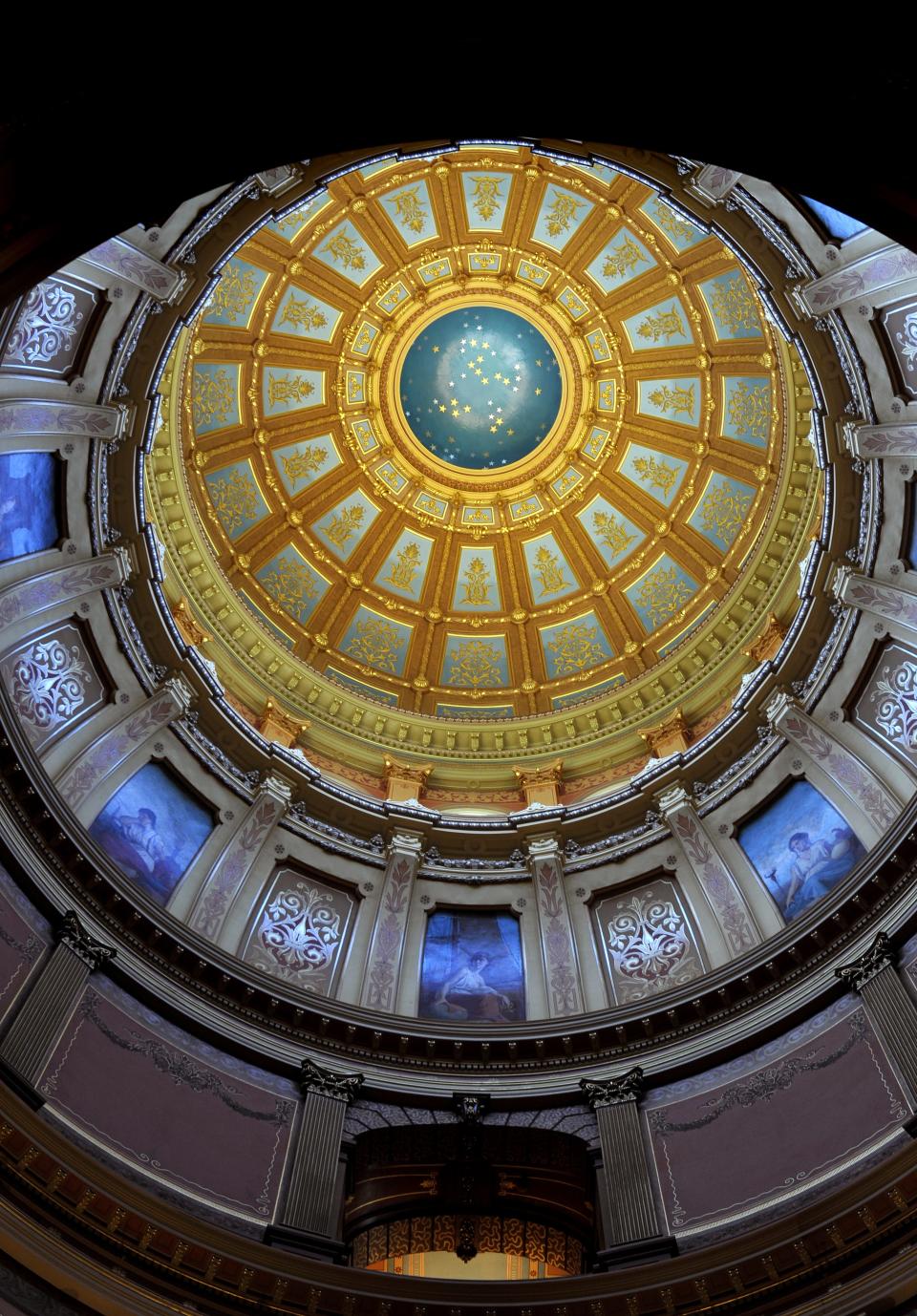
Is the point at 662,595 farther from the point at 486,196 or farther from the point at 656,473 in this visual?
the point at 486,196

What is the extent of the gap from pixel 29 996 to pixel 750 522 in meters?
19.6

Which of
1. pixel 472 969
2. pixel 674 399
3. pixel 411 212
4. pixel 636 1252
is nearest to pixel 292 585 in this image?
pixel 411 212

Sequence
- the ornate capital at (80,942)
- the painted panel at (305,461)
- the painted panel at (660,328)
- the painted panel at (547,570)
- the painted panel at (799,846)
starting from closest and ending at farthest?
the ornate capital at (80,942) < the painted panel at (799,846) < the painted panel at (660,328) < the painted panel at (305,461) < the painted panel at (547,570)

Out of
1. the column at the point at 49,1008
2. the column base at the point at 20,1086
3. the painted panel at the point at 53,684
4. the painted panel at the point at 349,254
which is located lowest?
the column base at the point at 20,1086

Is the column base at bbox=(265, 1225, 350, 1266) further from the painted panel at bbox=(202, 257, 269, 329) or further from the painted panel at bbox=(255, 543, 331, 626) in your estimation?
the painted panel at bbox=(202, 257, 269, 329)

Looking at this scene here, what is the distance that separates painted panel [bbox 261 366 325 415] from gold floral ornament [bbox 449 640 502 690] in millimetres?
8115

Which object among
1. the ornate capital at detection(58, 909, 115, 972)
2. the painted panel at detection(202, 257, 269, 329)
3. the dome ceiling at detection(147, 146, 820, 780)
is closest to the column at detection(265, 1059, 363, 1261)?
the ornate capital at detection(58, 909, 115, 972)

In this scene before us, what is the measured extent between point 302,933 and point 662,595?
13878 mm

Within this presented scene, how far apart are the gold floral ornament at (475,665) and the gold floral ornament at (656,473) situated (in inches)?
254

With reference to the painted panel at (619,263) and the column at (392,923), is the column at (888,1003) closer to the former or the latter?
the column at (392,923)

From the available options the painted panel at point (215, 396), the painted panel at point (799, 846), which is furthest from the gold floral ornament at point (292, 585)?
the painted panel at point (799, 846)

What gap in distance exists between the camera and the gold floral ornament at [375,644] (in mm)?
29641

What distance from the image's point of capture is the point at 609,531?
31391 mm

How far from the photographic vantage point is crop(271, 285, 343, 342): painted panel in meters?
29.2
